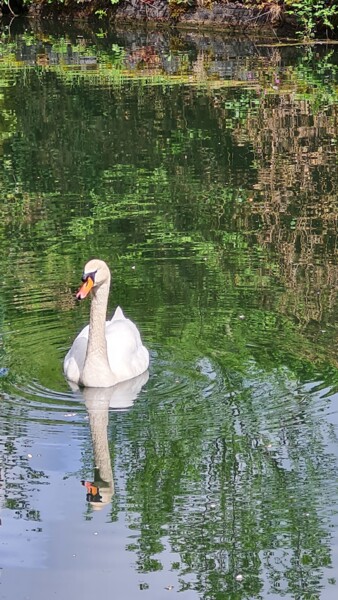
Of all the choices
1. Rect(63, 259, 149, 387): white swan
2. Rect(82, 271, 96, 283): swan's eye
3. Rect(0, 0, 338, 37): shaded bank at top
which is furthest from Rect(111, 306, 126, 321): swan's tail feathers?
Rect(0, 0, 338, 37): shaded bank at top

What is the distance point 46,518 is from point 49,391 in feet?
5.84

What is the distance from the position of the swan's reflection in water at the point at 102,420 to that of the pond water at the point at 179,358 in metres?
0.02

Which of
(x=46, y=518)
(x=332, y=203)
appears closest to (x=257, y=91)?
(x=332, y=203)

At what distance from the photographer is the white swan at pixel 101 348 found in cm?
829

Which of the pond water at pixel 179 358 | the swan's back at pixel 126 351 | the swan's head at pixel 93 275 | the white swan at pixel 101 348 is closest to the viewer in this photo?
the pond water at pixel 179 358

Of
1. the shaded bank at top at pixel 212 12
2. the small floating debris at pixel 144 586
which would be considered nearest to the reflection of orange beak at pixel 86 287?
the small floating debris at pixel 144 586

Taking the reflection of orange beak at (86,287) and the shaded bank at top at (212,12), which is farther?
the shaded bank at top at (212,12)

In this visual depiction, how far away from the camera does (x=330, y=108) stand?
18.9m

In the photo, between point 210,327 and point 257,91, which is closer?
point 210,327

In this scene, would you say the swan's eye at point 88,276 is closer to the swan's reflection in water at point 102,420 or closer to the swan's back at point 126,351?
the swan's back at point 126,351

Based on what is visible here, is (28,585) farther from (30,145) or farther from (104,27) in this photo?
(104,27)

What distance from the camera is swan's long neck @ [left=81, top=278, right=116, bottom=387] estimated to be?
27.2 ft

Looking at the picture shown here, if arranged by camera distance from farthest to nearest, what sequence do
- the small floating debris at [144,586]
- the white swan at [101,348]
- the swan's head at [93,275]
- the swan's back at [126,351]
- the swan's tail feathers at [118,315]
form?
the swan's tail feathers at [118,315] < the swan's back at [126,351] < the white swan at [101,348] < the swan's head at [93,275] < the small floating debris at [144,586]

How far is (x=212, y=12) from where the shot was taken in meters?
30.5
